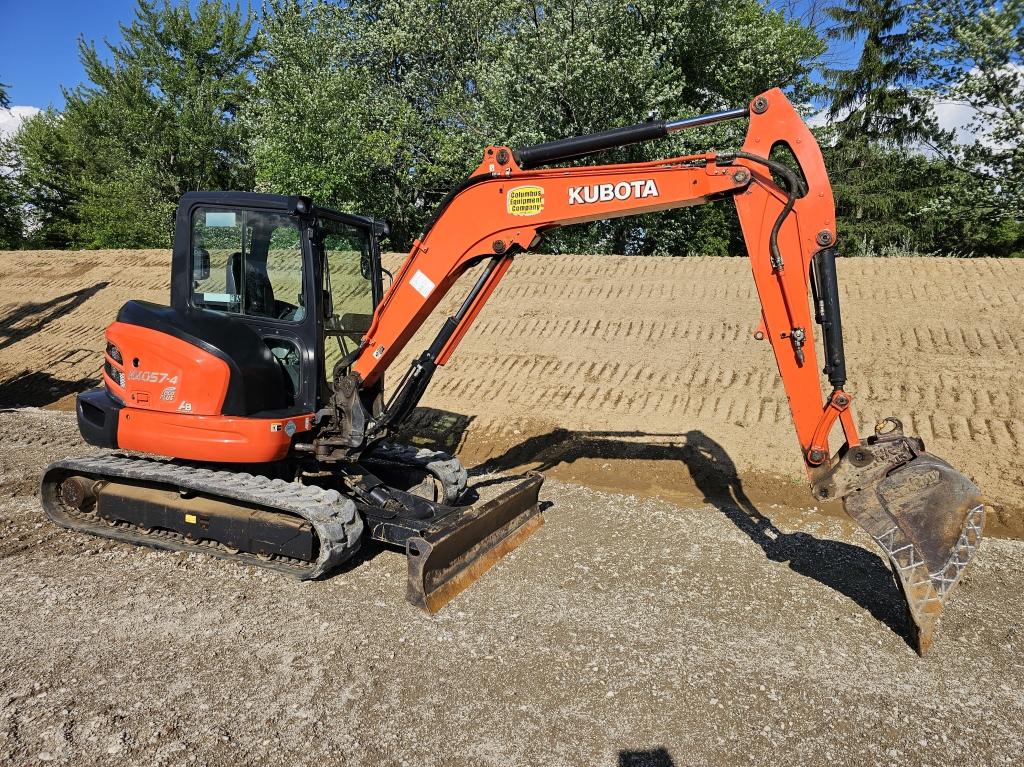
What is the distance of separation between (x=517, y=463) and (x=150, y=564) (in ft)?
13.7

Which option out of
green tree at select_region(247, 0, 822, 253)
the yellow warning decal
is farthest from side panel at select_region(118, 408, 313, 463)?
green tree at select_region(247, 0, 822, 253)

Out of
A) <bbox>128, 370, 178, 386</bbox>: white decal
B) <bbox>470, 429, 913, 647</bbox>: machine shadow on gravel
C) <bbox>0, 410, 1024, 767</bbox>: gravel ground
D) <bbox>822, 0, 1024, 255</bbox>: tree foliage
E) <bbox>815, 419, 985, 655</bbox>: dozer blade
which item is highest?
<bbox>822, 0, 1024, 255</bbox>: tree foliage

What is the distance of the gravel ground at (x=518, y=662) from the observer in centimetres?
321

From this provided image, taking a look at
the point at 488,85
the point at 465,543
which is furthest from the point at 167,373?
the point at 488,85

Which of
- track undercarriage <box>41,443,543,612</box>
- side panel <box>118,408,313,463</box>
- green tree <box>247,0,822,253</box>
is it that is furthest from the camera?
green tree <box>247,0,822,253</box>

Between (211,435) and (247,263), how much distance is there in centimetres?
125

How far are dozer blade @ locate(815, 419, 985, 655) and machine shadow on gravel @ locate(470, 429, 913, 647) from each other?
397 mm

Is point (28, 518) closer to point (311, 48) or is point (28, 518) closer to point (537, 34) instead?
point (537, 34)

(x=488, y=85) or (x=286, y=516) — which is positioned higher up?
(x=488, y=85)

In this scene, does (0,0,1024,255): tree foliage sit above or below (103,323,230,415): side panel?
above

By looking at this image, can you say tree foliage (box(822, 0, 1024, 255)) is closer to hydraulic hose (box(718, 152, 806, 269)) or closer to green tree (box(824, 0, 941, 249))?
green tree (box(824, 0, 941, 249))

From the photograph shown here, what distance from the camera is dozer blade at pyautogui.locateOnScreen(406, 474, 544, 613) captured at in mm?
4352

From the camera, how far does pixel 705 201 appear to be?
14.8 feet

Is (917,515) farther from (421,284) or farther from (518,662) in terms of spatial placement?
(421,284)
